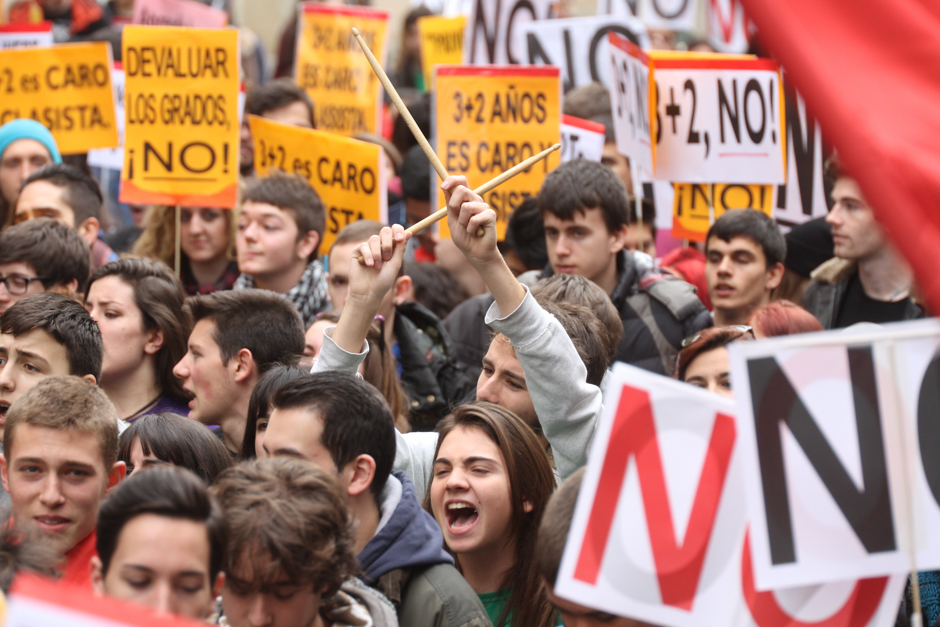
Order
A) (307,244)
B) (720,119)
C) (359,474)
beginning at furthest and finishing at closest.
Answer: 1. (720,119)
2. (307,244)
3. (359,474)

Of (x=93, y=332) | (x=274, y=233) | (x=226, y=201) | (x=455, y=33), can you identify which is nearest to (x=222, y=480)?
(x=93, y=332)

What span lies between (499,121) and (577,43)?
2.36m

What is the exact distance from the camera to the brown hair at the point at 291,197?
5723 millimetres

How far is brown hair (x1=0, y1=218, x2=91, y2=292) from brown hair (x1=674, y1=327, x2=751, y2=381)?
8.97 ft

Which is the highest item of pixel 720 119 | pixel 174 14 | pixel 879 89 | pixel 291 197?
pixel 879 89

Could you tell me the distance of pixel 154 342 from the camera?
4.76 metres

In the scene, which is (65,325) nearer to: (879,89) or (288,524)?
(288,524)

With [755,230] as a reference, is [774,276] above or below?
below

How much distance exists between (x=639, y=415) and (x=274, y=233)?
375cm

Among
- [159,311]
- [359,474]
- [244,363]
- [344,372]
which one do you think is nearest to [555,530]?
[359,474]

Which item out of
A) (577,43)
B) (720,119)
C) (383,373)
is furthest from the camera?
(577,43)

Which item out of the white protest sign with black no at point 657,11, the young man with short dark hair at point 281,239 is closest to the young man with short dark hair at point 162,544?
the young man with short dark hair at point 281,239

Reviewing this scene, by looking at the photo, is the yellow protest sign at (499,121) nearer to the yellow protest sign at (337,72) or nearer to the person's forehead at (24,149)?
the person's forehead at (24,149)

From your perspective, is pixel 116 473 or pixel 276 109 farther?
pixel 276 109
